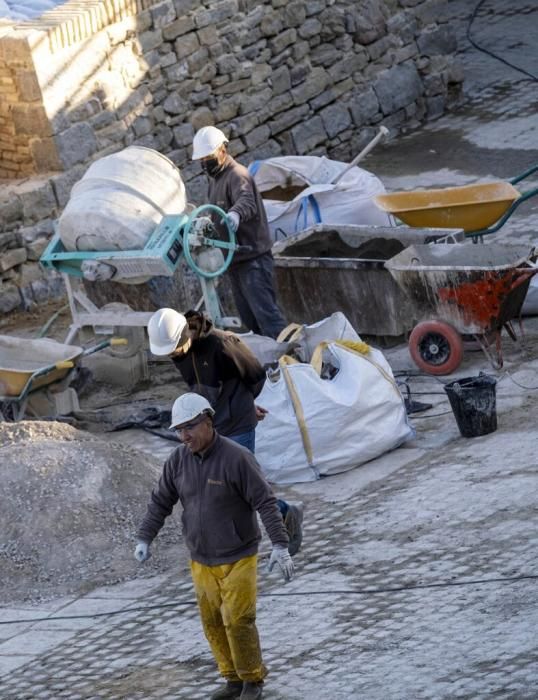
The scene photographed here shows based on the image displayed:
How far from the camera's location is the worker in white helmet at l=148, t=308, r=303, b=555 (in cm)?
687

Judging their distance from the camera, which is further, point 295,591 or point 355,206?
point 355,206

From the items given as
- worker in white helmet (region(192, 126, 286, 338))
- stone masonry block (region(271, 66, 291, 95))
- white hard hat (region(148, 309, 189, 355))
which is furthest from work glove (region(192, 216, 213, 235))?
stone masonry block (region(271, 66, 291, 95))

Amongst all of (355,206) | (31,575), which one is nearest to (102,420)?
(31,575)

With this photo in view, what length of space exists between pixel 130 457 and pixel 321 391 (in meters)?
1.16

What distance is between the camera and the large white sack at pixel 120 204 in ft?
31.6

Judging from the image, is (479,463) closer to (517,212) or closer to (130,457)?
(130,457)

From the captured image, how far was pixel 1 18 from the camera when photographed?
509 inches

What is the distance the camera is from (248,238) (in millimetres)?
9906

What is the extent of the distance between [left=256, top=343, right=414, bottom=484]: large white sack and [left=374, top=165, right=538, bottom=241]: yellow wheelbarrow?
102 inches

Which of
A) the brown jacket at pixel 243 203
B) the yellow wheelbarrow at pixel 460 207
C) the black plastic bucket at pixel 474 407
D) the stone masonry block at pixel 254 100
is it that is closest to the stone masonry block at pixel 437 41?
the stone masonry block at pixel 254 100

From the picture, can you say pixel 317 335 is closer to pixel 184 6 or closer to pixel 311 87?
pixel 184 6

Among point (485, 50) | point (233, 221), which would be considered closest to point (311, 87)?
point (485, 50)

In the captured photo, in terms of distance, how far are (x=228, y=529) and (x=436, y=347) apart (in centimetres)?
419

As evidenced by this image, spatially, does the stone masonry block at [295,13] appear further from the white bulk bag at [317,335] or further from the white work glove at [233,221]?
the white bulk bag at [317,335]
